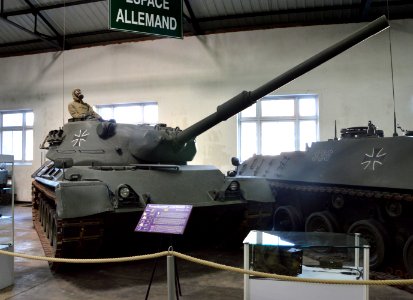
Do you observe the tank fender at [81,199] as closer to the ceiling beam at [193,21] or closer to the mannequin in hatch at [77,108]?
the mannequin in hatch at [77,108]

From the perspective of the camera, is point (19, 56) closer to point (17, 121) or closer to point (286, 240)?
point (17, 121)

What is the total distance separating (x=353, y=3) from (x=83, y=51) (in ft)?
30.6

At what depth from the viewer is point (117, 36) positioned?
15.0 metres

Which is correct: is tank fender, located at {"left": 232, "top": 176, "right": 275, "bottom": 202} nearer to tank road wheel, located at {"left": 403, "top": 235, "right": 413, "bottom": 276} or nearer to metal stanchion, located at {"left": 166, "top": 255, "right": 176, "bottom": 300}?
tank road wheel, located at {"left": 403, "top": 235, "right": 413, "bottom": 276}

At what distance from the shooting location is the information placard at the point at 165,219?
14.5 feet

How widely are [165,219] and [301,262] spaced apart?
1.48m

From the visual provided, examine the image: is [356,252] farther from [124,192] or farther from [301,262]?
[124,192]

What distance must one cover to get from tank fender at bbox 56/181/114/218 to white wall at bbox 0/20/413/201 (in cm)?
805

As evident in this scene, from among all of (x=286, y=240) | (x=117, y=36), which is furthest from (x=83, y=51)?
(x=286, y=240)

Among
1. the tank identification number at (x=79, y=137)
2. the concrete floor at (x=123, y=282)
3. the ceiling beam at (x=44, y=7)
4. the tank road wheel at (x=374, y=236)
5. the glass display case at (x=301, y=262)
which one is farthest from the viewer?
the ceiling beam at (x=44, y=7)

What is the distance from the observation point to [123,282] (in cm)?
586

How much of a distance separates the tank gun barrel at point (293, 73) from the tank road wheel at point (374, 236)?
111 inches

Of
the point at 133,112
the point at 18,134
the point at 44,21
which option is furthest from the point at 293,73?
the point at 18,134

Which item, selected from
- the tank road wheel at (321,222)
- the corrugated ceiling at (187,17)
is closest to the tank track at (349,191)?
the tank road wheel at (321,222)
